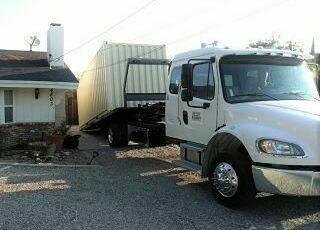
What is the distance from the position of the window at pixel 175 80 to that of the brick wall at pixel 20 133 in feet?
22.9

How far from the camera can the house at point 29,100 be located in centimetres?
1512

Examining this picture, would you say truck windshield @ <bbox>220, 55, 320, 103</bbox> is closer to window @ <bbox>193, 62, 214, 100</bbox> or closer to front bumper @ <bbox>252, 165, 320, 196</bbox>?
window @ <bbox>193, 62, 214, 100</bbox>

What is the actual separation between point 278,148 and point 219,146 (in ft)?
4.37

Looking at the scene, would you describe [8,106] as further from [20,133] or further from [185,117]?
[185,117]

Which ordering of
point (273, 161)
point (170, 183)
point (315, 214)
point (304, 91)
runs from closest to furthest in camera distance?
point (273, 161)
point (315, 214)
point (304, 91)
point (170, 183)

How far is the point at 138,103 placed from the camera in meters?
15.4

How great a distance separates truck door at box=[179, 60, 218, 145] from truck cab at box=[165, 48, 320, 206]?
0.02m

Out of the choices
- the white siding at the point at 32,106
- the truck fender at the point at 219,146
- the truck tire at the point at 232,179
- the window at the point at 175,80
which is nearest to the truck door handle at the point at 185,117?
the window at the point at 175,80

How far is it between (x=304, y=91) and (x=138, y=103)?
25.7 feet

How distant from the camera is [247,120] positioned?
7508 millimetres

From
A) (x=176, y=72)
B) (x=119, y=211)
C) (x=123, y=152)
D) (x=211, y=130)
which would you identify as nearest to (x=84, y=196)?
(x=119, y=211)

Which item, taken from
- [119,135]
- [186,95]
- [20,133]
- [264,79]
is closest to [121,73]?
[119,135]

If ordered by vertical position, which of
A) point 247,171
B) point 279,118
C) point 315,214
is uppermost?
point 279,118

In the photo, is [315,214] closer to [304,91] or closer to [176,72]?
[304,91]
